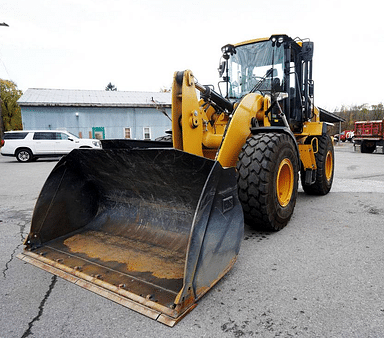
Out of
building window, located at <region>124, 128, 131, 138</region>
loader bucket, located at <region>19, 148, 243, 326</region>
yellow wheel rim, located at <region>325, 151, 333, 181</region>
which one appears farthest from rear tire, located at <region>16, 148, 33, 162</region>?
yellow wheel rim, located at <region>325, 151, 333, 181</region>

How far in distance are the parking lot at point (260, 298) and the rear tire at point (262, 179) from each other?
274 mm

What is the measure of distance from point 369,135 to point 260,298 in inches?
828

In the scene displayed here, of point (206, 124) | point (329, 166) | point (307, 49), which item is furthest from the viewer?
point (329, 166)

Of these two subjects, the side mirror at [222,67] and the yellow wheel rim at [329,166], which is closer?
the side mirror at [222,67]

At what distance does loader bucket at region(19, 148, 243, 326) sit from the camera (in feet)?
7.76

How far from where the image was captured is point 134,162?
129 inches

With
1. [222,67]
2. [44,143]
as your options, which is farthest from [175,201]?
[44,143]

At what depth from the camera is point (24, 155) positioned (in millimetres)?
16609

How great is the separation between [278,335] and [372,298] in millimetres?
941

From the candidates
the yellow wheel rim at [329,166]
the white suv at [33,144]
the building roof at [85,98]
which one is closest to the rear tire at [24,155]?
the white suv at [33,144]

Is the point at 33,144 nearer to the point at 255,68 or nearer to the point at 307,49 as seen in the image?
the point at 255,68

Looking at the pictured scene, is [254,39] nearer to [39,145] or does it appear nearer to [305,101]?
[305,101]

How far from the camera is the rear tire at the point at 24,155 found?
16.5 m

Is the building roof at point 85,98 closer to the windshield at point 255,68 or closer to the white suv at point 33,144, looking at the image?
the white suv at point 33,144
